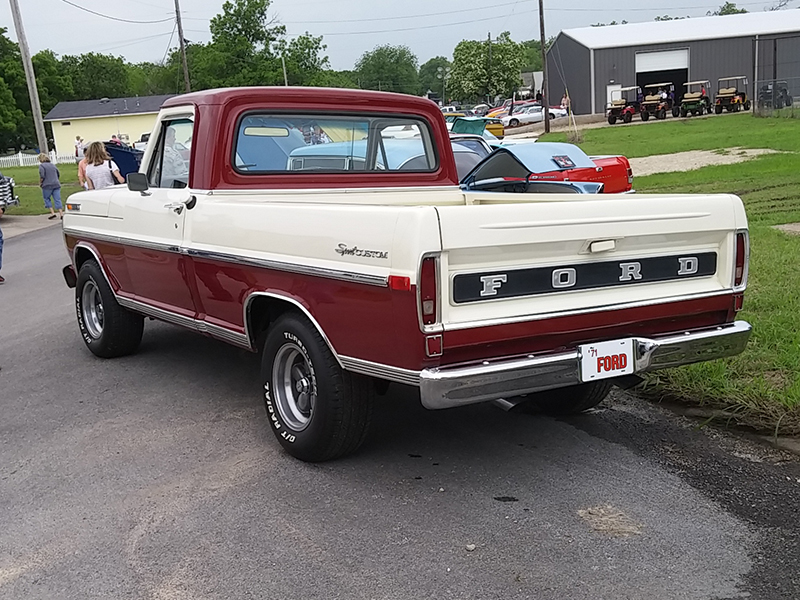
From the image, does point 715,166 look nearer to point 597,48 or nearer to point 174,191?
point 174,191

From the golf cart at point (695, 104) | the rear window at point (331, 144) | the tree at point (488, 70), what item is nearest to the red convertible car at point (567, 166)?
the rear window at point (331, 144)

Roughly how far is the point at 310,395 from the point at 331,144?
6.64 ft

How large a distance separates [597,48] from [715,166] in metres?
38.6

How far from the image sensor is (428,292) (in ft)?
12.0

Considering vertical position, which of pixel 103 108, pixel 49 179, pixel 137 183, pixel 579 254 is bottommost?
pixel 49 179

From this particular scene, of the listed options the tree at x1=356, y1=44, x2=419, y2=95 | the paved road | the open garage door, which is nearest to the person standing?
the paved road

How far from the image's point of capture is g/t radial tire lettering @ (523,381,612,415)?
5133 millimetres

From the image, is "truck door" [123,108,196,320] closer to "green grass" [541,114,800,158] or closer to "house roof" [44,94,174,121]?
"green grass" [541,114,800,158]

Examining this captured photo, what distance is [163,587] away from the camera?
3.43 metres

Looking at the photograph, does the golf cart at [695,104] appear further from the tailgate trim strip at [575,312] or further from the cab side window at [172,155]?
the tailgate trim strip at [575,312]

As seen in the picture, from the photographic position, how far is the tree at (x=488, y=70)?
282 ft

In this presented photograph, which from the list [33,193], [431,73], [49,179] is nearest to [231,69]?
[33,193]

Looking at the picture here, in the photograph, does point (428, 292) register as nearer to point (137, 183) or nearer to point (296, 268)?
point (296, 268)

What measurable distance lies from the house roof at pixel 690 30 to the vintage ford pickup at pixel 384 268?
172 ft
